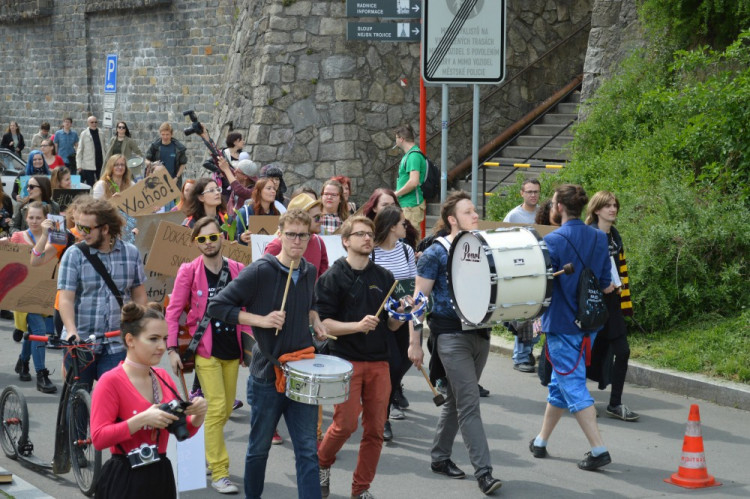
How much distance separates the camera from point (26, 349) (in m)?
10.2

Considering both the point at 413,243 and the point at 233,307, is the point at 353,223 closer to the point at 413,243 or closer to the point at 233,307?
the point at 233,307

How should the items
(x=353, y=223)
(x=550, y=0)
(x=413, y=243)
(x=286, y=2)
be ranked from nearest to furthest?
(x=353, y=223)
(x=413, y=243)
(x=286, y=2)
(x=550, y=0)

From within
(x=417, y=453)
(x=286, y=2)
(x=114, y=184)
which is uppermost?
(x=286, y=2)

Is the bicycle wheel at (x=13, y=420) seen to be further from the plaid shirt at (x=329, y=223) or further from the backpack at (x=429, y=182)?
the backpack at (x=429, y=182)

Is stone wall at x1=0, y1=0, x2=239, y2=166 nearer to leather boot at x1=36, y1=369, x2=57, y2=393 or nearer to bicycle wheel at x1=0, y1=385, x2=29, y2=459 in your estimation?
leather boot at x1=36, y1=369, x2=57, y2=393

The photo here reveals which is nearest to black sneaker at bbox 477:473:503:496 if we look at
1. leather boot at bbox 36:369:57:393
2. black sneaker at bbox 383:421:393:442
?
black sneaker at bbox 383:421:393:442

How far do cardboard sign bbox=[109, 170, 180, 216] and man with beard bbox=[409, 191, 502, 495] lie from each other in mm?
4292

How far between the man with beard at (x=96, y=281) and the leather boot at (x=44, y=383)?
10.1 feet

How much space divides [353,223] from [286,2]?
1223cm

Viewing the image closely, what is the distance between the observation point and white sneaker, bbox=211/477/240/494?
699 centimetres

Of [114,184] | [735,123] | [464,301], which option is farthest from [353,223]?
[735,123]

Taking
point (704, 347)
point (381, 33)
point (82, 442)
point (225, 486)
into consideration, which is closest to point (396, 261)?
point (225, 486)

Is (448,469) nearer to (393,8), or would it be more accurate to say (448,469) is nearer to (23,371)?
(23,371)

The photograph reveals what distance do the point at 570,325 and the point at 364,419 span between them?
1.66 m
